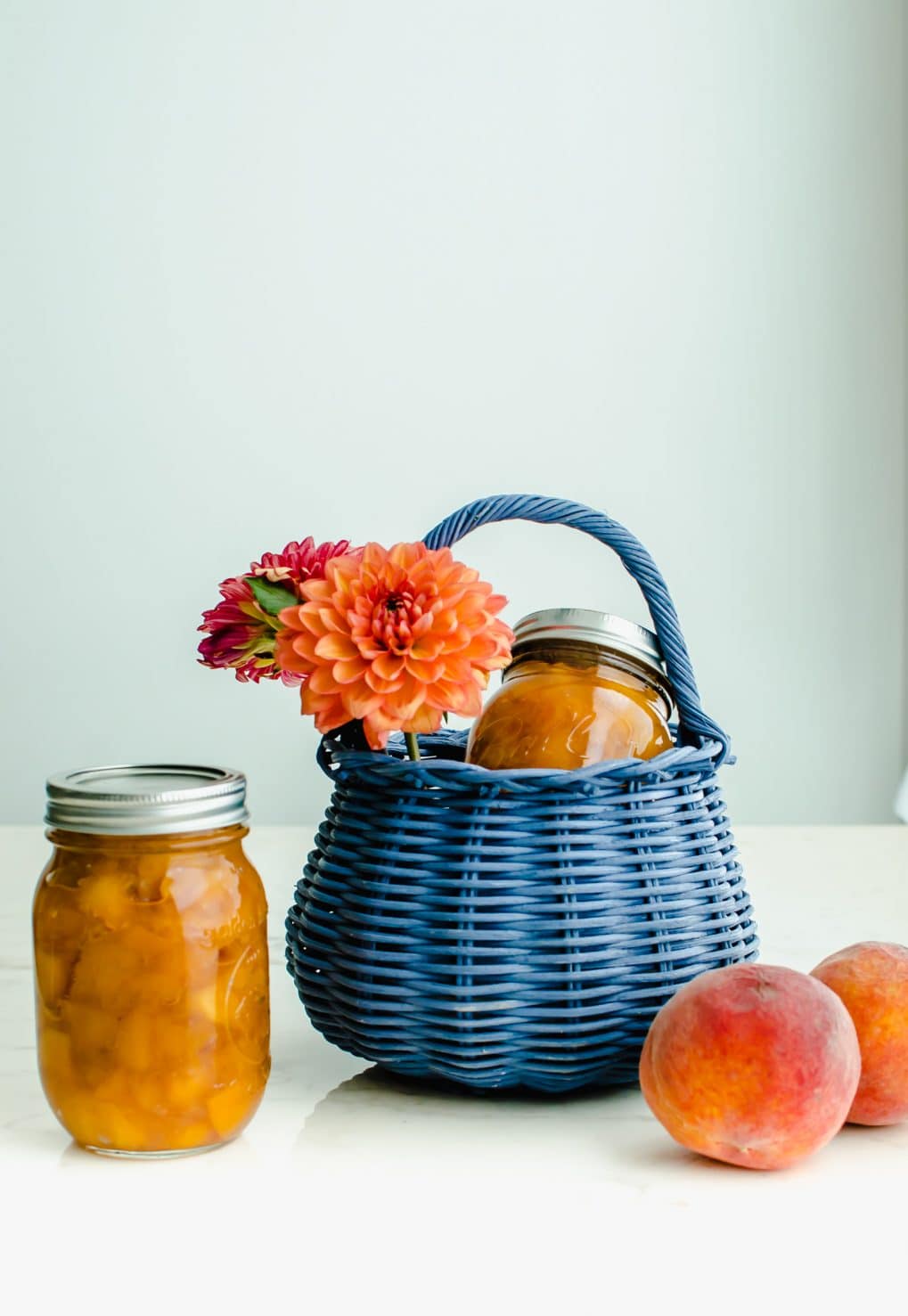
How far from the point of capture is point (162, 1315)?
493 millimetres

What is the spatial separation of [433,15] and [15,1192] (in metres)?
2.37

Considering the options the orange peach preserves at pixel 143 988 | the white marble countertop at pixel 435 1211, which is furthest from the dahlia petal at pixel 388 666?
the white marble countertop at pixel 435 1211

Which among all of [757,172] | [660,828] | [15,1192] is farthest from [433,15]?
[15,1192]

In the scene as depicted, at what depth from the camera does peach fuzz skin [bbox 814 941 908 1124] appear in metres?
0.66

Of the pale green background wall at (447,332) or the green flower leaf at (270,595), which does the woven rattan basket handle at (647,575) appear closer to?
the green flower leaf at (270,595)

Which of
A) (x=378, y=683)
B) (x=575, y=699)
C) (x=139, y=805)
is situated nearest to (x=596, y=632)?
(x=575, y=699)

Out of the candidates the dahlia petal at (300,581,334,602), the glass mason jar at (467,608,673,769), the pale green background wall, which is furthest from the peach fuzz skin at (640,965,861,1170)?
the pale green background wall

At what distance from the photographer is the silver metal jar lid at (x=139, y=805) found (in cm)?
61

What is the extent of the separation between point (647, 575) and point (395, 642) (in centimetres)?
18

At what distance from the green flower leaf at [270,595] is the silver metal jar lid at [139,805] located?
0.10 m

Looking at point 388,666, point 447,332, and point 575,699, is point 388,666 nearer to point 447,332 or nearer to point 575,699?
point 575,699

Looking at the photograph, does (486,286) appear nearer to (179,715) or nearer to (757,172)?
(757,172)

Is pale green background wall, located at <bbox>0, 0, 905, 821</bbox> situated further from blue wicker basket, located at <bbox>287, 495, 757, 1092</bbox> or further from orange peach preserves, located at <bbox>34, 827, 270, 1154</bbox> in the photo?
orange peach preserves, located at <bbox>34, 827, 270, 1154</bbox>

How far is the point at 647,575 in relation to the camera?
2.47 ft
